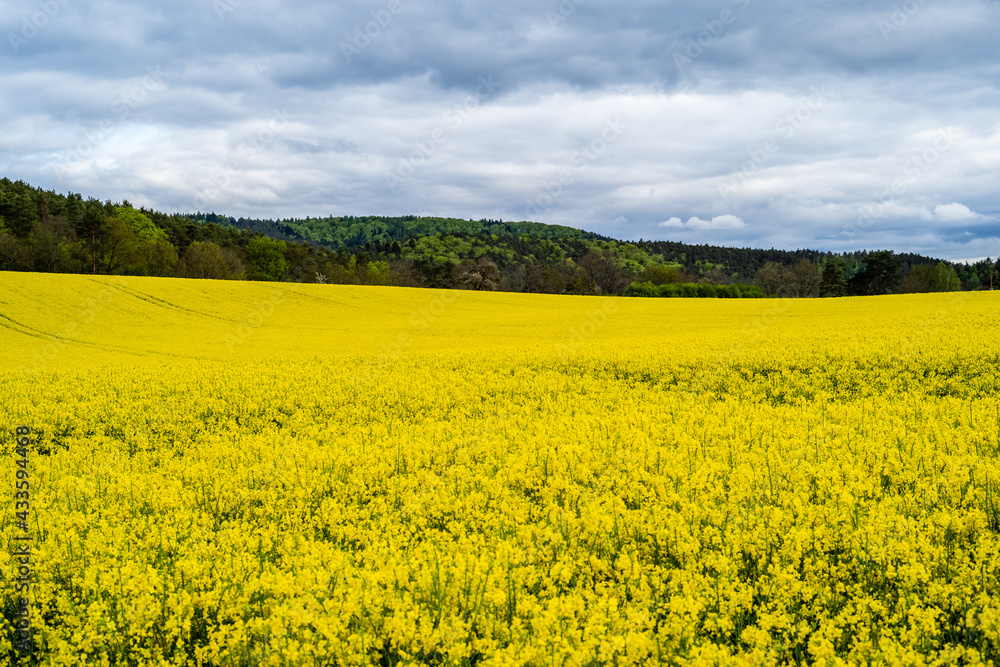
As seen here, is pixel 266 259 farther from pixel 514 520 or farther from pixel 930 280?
pixel 930 280

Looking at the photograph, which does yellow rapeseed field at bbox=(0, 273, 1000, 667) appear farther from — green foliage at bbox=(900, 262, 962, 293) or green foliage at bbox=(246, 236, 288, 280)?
green foliage at bbox=(900, 262, 962, 293)

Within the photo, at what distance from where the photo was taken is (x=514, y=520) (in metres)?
5.46

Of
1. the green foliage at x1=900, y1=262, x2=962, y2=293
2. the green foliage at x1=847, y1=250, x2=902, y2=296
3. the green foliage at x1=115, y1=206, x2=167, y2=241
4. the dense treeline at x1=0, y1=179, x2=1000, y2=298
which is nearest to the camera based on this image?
the dense treeline at x1=0, y1=179, x2=1000, y2=298

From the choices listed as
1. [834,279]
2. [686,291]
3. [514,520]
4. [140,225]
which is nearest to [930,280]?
[834,279]

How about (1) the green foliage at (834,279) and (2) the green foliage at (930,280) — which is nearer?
(1) the green foliage at (834,279)

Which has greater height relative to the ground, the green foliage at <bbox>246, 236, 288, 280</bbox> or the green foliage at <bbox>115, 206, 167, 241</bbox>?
the green foliage at <bbox>115, 206, 167, 241</bbox>

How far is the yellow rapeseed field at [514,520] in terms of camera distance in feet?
11.8

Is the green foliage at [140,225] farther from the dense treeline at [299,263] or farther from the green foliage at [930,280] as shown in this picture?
the green foliage at [930,280]

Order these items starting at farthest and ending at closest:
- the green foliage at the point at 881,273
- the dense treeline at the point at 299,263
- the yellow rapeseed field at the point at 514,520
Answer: the green foliage at the point at 881,273 → the dense treeline at the point at 299,263 → the yellow rapeseed field at the point at 514,520

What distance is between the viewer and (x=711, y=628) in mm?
3656

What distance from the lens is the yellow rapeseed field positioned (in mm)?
3586

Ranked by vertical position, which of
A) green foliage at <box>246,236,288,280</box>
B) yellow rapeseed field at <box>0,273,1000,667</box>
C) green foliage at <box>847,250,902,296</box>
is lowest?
yellow rapeseed field at <box>0,273,1000,667</box>

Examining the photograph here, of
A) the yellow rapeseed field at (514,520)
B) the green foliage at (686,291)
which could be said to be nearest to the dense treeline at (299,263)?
the green foliage at (686,291)

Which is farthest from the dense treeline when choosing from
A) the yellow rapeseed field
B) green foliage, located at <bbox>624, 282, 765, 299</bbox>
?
the yellow rapeseed field
